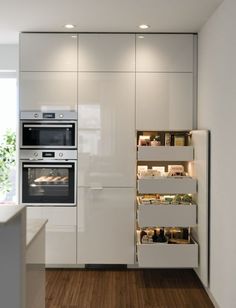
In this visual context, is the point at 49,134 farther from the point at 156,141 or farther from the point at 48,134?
the point at 156,141

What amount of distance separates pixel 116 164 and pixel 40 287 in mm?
1758

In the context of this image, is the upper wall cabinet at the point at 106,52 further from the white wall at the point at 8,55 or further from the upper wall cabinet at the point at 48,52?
the white wall at the point at 8,55

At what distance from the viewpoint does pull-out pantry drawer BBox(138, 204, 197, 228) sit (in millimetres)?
3803

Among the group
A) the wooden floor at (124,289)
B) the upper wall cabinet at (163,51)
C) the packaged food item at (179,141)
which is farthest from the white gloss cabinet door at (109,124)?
the wooden floor at (124,289)

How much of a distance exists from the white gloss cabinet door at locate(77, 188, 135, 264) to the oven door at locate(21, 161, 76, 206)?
15cm

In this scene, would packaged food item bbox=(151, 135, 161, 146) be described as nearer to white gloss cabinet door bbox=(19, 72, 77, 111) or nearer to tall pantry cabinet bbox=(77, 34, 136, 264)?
tall pantry cabinet bbox=(77, 34, 136, 264)

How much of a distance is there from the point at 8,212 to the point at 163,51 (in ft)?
8.99

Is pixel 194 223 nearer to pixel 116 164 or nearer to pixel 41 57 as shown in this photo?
pixel 116 164

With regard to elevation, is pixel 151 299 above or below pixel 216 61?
below

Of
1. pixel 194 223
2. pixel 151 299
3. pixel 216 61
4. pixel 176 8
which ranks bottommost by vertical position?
pixel 151 299

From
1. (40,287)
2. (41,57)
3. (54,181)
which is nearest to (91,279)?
(54,181)

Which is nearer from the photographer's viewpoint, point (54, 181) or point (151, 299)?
point (151, 299)

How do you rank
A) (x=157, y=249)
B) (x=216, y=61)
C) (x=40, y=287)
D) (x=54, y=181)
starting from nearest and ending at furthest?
1. (x=40, y=287)
2. (x=216, y=61)
3. (x=157, y=249)
4. (x=54, y=181)

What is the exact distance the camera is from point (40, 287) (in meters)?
2.51
